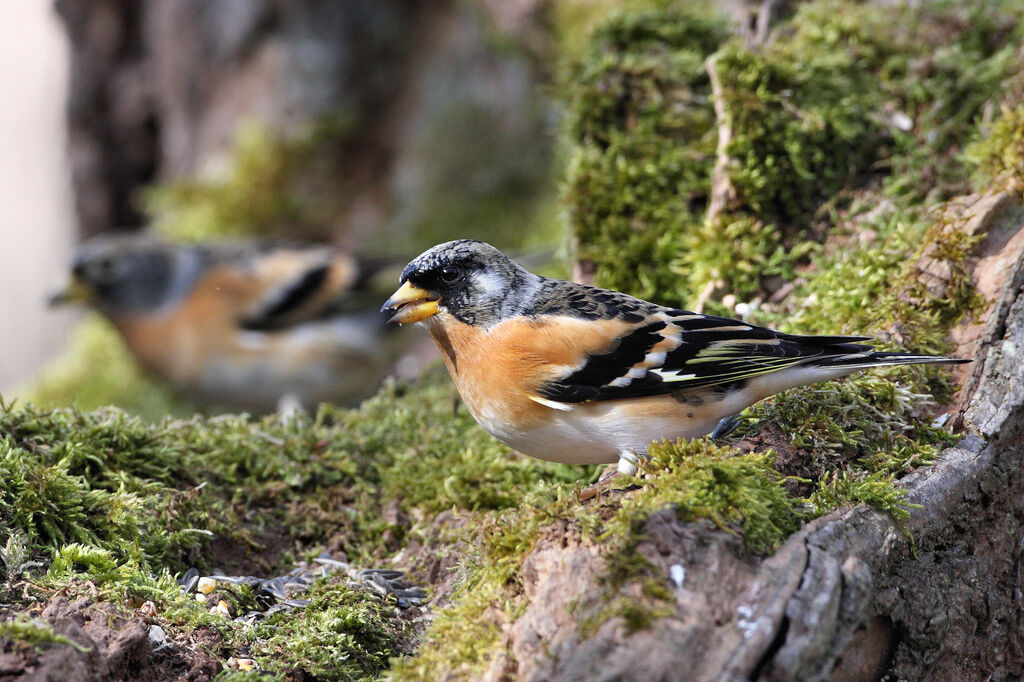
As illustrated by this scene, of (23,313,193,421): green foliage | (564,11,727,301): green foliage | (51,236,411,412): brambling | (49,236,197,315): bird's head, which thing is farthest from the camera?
(23,313,193,421): green foliage

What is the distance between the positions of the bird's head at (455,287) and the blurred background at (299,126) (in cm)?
532

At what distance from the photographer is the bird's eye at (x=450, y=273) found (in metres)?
3.68

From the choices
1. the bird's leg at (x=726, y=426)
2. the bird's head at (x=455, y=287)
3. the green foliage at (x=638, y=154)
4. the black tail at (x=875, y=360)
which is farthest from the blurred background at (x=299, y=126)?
the black tail at (x=875, y=360)

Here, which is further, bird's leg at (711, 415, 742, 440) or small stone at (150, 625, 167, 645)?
bird's leg at (711, 415, 742, 440)

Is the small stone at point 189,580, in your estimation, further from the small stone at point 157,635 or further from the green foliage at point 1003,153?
the green foliage at point 1003,153

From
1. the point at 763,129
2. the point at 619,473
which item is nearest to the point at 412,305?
the point at 619,473

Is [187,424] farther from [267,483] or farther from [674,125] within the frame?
[674,125]

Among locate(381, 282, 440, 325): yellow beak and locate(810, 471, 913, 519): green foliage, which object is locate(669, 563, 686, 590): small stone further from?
locate(381, 282, 440, 325): yellow beak

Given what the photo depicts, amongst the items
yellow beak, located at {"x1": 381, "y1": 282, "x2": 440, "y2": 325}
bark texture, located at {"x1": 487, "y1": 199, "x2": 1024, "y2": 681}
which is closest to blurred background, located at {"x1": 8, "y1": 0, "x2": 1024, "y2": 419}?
bark texture, located at {"x1": 487, "y1": 199, "x2": 1024, "y2": 681}

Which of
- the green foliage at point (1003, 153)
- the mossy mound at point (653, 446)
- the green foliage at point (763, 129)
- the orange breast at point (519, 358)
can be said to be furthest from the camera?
the green foliage at point (763, 129)

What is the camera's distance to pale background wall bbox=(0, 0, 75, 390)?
15062 mm

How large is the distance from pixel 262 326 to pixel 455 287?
162 inches

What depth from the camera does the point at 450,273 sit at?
3689mm

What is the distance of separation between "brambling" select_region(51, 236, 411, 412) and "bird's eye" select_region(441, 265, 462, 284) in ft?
11.8
